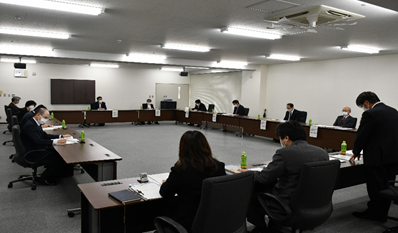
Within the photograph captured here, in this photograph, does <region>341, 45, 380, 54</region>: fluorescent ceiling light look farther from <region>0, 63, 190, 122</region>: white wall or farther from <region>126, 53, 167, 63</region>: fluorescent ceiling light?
<region>0, 63, 190, 122</region>: white wall

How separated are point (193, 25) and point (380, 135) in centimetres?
374

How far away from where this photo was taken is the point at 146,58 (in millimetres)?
11258

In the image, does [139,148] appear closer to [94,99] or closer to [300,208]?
[300,208]

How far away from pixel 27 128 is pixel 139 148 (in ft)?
11.4

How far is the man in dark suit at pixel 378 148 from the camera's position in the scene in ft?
11.0

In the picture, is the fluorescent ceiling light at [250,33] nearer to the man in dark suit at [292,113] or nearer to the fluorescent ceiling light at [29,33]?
the man in dark suit at [292,113]

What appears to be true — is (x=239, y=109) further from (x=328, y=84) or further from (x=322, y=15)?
(x=322, y=15)

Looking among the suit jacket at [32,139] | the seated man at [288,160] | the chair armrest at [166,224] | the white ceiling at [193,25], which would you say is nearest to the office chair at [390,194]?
Answer: the seated man at [288,160]

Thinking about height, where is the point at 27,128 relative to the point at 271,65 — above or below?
below

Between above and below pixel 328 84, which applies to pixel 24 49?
above

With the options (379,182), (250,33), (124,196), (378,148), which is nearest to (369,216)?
(379,182)

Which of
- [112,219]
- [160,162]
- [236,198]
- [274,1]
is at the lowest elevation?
[160,162]

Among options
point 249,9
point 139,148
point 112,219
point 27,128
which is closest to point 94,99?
point 139,148

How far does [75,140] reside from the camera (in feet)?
15.5
